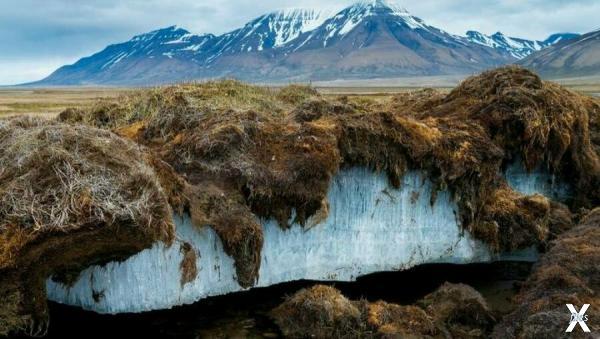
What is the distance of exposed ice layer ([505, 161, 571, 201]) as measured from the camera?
19047mm

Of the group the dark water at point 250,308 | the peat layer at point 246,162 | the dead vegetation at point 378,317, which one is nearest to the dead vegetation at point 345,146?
the peat layer at point 246,162

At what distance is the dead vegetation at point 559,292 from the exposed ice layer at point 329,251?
9.33 ft

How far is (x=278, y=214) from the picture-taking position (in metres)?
14.1

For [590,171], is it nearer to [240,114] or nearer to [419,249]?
[419,249]

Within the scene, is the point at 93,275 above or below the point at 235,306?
above

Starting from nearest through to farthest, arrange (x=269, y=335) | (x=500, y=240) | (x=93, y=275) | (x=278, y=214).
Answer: (x=93, y=275) < (x=269, y=335) < (x=278, y=214) < (x=500, y=240)

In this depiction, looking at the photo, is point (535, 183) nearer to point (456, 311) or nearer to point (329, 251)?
point (456, 311)

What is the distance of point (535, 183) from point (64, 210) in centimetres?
1529

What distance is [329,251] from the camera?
49.8 feet

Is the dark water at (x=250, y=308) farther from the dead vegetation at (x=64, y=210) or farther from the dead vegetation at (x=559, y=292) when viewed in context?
the dead vegetation at (x=64, y=210)

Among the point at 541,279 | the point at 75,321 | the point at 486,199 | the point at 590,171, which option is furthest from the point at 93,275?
the point at 590,171

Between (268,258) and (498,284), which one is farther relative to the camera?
(498,284)

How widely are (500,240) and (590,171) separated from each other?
5.55 meters

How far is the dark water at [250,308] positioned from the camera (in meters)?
12.6
